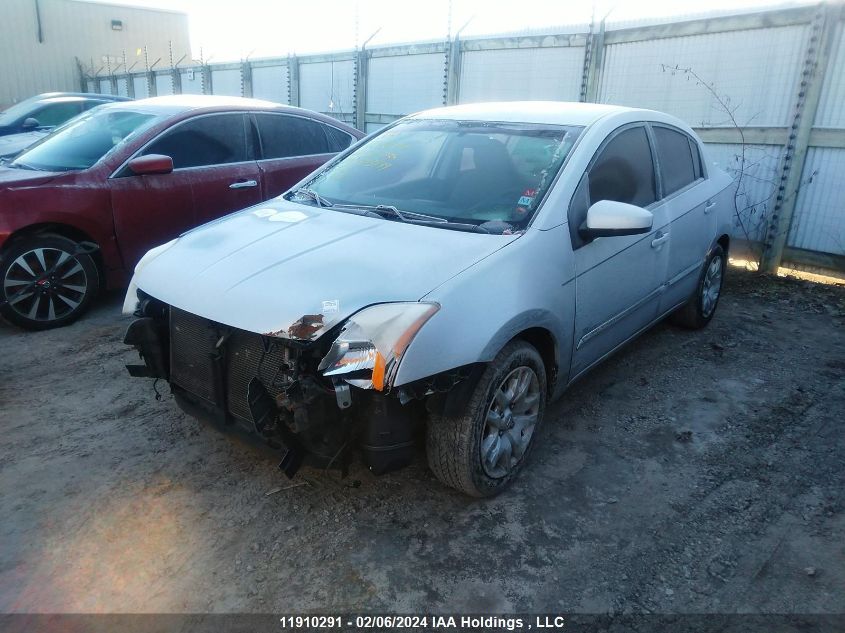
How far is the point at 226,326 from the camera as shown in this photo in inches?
Result: 104

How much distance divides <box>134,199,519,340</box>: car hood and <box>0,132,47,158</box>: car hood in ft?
22.0

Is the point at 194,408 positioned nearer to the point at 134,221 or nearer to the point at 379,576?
the point at 379,576

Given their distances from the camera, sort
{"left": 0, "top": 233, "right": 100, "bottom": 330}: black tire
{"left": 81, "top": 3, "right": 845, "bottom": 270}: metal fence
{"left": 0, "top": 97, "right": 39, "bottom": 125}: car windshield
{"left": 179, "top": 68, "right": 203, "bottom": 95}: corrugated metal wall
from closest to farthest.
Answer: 1. {"left": 0, "top": 233, "right": 100, "bottom": 330}: black tire
2. {"left": 81, "top": 3, "right": 845, "bottom": 270}: metal fence
3. {"left": 0, "top": 97, "right": 39, "bottom": 125}: car windshield
4. {"left": 179, "top": 68, "right": 203, "bottom": 95}: corrugated metal wall

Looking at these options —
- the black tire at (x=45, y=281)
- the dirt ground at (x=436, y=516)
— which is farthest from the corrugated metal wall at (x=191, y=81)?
the dirt ground at (x=436, y=516)

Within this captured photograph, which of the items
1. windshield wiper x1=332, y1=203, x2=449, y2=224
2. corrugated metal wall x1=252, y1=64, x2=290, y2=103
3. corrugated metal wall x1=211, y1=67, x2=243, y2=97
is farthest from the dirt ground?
corrugated metal wall x1=211, y1=67, x2=243, y2=97

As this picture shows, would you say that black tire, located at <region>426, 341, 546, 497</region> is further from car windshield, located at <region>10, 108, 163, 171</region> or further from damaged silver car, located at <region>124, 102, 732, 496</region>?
car windshield, located at <region>10, 108, 163, 171</region>

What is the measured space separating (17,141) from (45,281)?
5.27 metres

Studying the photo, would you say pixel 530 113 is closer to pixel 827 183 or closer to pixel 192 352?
pixel 192 352

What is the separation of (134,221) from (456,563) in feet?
13.1

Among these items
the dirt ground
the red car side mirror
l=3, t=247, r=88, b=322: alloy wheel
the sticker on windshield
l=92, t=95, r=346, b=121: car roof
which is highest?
l=92, t=95, r=346, b=121: car roof

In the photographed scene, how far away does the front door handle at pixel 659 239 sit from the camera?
3.89 m

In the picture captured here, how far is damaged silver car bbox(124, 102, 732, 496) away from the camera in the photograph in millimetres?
2459

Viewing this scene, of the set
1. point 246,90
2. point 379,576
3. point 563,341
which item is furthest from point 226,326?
point 246,90

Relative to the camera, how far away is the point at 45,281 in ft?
16.0
